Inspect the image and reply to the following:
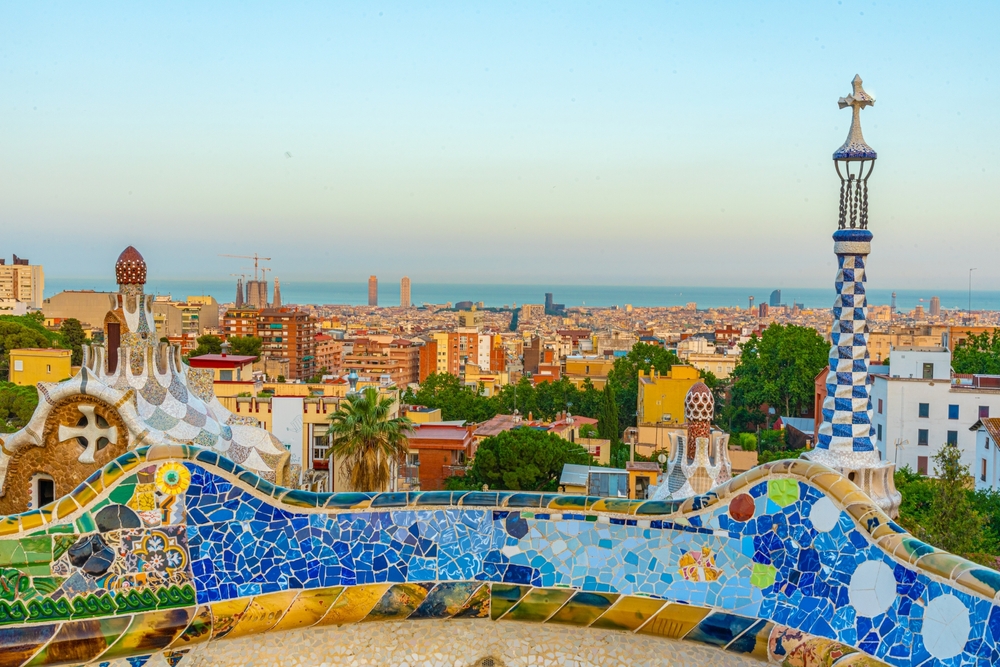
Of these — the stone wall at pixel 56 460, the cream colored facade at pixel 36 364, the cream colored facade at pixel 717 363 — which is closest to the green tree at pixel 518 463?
the stone wall at pixel 56 460

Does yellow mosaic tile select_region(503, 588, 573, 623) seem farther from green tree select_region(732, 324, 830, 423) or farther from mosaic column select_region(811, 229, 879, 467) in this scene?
green tree select_region(732, 324, 830, 423)

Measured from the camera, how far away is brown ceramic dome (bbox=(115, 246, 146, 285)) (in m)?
10.6

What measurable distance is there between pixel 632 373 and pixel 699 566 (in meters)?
42.2

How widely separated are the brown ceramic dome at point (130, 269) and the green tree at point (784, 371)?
31368 mm

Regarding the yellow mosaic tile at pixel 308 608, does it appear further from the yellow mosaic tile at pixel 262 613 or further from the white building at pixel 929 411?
the white building at pixel 929 411

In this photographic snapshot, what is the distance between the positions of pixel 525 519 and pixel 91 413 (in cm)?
682

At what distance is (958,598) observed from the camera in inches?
124

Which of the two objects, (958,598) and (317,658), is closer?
(958,598)

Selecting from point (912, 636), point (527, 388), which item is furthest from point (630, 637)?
point (527, 388)

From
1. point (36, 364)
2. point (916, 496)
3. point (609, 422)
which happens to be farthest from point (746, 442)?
point (36, 364)

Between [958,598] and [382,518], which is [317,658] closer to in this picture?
[382,518]

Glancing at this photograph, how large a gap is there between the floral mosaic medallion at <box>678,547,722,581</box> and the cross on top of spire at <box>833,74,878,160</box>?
475 cm

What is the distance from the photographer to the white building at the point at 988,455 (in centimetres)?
1916

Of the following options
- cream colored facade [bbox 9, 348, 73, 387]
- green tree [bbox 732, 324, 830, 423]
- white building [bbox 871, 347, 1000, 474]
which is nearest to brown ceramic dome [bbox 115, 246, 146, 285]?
white building [bbox 871, 347, 1000, 474]
